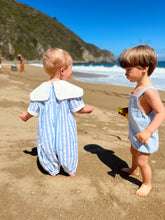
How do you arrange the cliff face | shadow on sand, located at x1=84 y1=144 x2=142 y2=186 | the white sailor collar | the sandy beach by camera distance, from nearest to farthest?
1. the sandy beach
2. the white sailor collar
3. shadow on sand, located at x1=84 y1=144 x2=142 y2=186
4. the cliff face

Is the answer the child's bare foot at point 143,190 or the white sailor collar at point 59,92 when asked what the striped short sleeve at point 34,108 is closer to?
the white sailor collar at point 59,92

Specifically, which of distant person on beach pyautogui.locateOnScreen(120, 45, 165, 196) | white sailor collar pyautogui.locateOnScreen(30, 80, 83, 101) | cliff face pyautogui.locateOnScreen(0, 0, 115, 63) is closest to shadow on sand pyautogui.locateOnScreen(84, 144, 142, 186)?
distant person on beach pyautogui.locateOnScreen(120, 45, 165, 196)

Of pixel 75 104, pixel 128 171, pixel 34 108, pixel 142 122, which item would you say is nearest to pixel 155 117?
pixel 142 122

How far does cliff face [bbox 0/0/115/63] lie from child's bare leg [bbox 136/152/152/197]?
5659 cm

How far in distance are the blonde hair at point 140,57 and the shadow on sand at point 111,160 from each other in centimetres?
121

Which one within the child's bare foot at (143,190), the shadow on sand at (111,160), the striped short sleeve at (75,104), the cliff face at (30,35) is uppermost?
the cliff face at (30,35)

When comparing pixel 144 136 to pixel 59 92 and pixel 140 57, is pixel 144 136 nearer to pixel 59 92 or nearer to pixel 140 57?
pixel 140 57

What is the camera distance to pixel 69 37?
82000 mm

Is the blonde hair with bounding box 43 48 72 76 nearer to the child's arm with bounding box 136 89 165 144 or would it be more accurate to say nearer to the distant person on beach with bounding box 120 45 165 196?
the distant person on beach with bounding box 120 45 165 196

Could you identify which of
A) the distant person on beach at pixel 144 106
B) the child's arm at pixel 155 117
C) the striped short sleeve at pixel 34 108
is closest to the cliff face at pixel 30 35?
the striped short sleeve at pixel 34 108

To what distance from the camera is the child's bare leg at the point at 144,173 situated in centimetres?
169

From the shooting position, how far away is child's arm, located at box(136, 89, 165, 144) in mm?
1551

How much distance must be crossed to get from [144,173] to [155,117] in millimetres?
572

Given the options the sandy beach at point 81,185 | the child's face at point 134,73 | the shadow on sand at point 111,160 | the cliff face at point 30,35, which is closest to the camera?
the sandy beach at point 81,185
